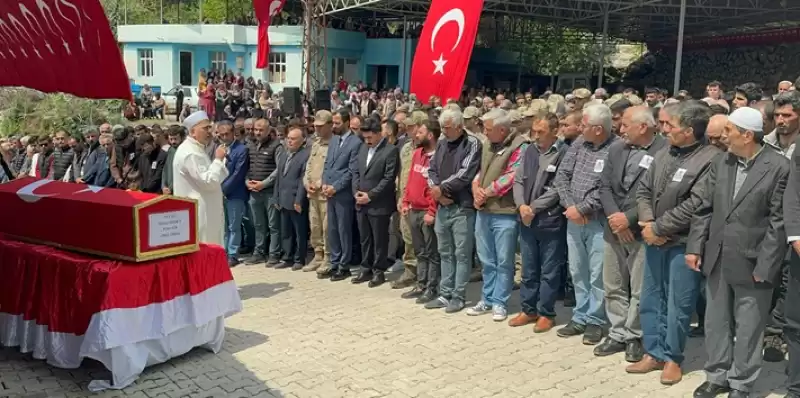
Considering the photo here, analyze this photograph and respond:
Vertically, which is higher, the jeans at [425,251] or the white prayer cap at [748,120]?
the white prayer cap at [748,120]

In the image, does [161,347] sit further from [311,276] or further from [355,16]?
[355,16]

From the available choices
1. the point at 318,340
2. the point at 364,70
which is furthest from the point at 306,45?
the point at 318,340

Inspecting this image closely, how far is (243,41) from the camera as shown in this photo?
34.5 meters

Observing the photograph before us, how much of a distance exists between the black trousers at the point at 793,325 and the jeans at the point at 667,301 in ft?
1.86

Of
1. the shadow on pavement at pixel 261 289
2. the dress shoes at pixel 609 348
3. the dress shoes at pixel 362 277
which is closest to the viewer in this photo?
the dress shoes at pixel 609 348

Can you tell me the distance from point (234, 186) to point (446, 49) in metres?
3.03

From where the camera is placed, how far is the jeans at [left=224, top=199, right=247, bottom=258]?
8.22 m

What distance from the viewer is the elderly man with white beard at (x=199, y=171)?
604 centimetres

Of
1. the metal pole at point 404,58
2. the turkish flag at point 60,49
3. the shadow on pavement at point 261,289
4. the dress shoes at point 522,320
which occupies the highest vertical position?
the metal pole at point 404,58

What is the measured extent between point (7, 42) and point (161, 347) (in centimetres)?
247

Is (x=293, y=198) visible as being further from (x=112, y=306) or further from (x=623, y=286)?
(x=623, y=286)

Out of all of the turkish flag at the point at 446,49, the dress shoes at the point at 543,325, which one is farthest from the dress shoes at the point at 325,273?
the dress shoes at the point at 543,325

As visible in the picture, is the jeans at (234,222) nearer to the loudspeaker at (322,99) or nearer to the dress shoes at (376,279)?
the dress shoes at (376,279)

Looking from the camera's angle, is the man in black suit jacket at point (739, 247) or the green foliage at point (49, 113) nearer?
the man in black suit jacket at point (739, 247)
